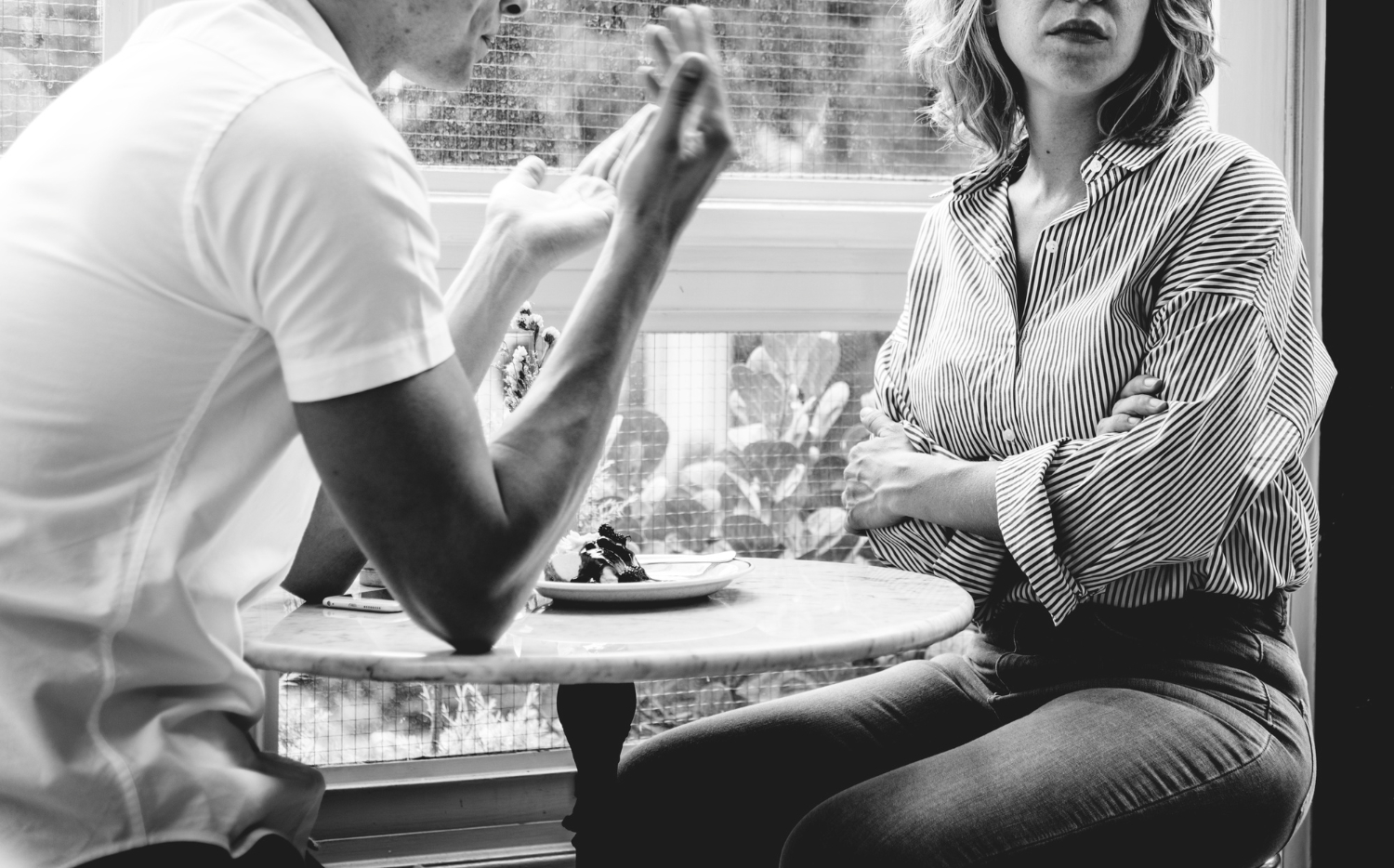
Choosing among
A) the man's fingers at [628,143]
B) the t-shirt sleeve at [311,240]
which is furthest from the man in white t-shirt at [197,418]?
the man's fingers at [628,143]

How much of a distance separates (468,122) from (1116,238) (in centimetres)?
113

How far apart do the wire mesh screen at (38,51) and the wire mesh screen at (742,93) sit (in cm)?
45

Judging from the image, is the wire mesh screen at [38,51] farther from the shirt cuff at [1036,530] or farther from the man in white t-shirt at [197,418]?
the shirt cuff at [1036,530]

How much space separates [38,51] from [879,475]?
1.45 metres

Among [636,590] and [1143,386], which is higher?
[1143,386]

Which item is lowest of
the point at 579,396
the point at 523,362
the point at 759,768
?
the point at 759,768

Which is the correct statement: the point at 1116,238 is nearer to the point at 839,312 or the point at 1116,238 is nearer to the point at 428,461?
the point at 839,312

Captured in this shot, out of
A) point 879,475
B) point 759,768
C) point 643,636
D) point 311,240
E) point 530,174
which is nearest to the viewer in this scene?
point 311,240

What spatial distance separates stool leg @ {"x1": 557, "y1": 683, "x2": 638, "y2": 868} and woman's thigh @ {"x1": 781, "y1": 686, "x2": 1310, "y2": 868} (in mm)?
203

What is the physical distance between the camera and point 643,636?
47.5 inches

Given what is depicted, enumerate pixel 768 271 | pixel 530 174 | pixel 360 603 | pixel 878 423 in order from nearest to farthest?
pixel 360 603 < pixel 530 174 < pixel 878 423 < pixel 768 271

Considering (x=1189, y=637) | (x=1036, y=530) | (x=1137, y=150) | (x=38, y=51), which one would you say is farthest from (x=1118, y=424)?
(x=38, y=51)

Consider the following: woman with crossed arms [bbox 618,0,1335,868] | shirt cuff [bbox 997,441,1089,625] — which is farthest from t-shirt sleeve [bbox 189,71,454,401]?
shirt cuff [bbox 997,441,1089,625]

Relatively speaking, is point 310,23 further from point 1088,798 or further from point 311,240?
point 1088,798
